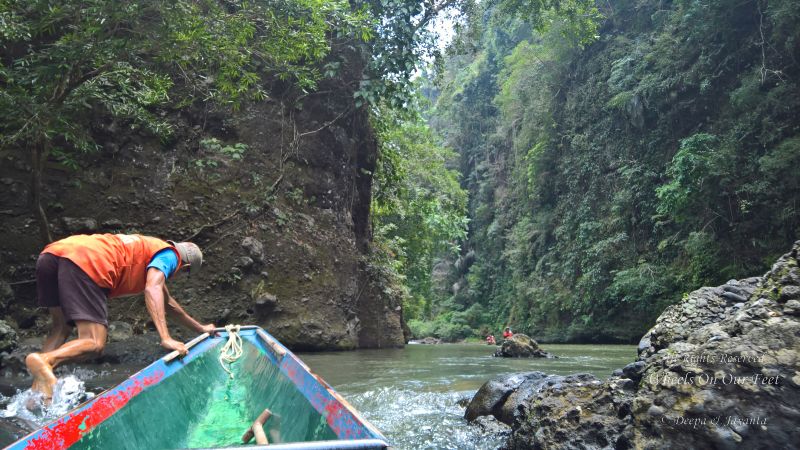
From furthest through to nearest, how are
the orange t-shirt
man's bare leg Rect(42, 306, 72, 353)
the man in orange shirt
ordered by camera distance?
man's bare leg Rect(42, 306, 72, 353)
the orange t-shirt
the man in orange shirt

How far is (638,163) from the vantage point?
1741 cm

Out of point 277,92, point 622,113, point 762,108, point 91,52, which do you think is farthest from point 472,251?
point 91,52

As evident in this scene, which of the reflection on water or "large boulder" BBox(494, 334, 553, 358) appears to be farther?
"large boulder" BBox(494, 334, 553, 358)

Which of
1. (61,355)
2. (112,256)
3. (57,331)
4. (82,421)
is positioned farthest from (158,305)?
(82,421)

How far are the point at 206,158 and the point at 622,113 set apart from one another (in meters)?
15.4

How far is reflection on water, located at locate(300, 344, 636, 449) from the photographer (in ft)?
13.5

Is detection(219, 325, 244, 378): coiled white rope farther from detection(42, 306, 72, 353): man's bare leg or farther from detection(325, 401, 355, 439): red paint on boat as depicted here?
detection(325, 401, 355, 439): red paint on boat

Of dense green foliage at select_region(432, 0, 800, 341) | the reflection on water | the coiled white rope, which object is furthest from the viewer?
dense green foliage at select_region(432, 0, 800, 341)

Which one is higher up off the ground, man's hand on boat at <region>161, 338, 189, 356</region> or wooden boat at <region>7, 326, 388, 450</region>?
man's hand on boat at <region>161, 338, 189, 356</region>

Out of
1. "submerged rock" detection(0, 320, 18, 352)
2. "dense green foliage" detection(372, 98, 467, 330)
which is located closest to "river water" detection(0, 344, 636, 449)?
"submerged rock" detection(0, 320, 18, 352)

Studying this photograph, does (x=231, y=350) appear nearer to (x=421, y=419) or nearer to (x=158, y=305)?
(x=158, y=305)

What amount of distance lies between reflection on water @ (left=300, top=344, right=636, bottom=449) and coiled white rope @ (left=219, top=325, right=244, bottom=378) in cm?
140

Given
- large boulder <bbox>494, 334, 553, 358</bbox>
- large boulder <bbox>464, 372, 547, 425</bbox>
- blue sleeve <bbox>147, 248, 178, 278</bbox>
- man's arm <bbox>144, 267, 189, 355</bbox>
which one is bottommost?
large boulder <bbox>494, 334, 553, 358</bbox>

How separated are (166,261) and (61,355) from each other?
2.84 ft
